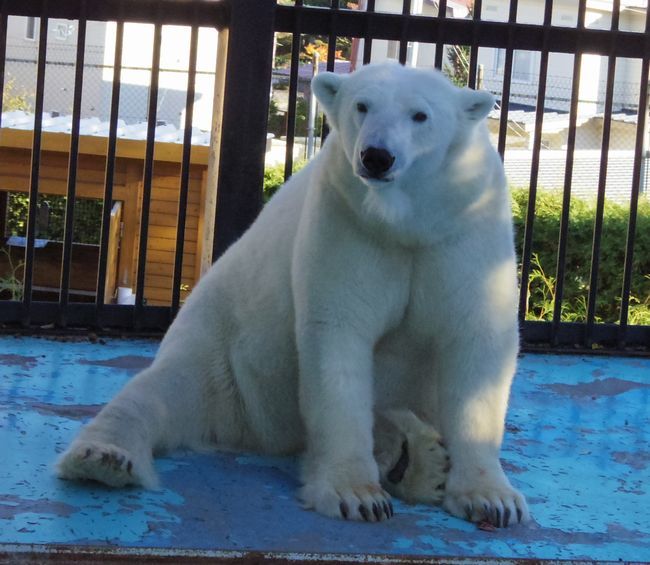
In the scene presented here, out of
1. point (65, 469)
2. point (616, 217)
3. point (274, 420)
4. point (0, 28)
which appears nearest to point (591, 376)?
point (274, 420)

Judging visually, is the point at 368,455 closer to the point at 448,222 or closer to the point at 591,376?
the point at 448,222

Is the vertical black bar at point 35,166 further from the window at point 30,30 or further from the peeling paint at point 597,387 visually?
the window at point 30,30

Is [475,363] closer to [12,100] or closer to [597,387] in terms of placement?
[597,387]

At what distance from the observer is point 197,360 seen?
308 centimetres

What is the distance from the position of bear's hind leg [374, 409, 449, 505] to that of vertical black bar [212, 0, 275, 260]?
1882 mm

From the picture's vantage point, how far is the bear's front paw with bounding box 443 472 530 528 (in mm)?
2496

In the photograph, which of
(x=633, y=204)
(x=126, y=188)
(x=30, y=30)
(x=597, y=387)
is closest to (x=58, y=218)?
(x=126, y=188)

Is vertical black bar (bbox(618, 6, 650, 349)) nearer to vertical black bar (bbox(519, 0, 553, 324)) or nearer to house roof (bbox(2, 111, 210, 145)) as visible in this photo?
vertical black bar (bbox(519, 0, 553, 324))

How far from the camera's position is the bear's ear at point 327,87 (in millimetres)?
2812

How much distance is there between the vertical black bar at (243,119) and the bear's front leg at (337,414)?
188cm

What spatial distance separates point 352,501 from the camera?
2465mm

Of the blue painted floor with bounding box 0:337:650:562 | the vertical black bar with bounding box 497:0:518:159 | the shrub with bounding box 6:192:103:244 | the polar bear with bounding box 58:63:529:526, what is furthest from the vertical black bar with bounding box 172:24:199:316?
the shrub with bounding box 6:192:103:244

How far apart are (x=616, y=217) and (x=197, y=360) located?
7699mm

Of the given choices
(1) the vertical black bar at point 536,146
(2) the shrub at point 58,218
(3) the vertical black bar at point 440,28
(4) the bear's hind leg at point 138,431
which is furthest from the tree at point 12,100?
(4) the bear's hind leg at point 138,431
